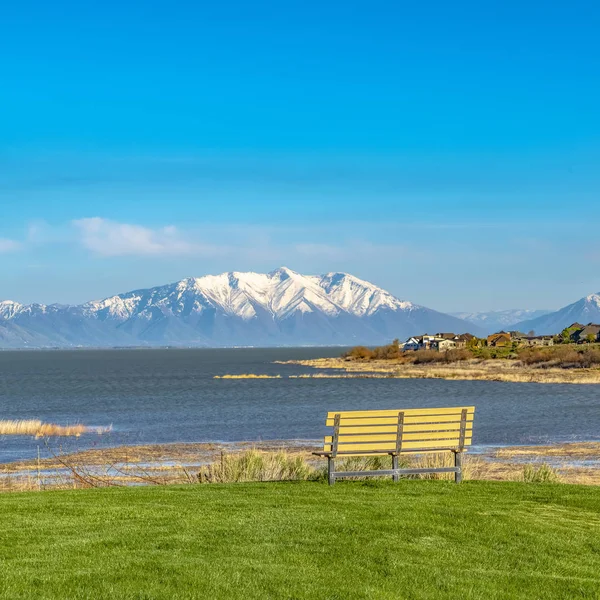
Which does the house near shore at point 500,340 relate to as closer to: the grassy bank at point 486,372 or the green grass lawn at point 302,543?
the grassy bank at point 486,372

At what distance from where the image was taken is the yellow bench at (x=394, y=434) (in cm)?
1483

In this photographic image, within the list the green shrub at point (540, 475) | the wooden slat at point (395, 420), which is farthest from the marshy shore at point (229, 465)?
the wooden slat at point (395, 420)

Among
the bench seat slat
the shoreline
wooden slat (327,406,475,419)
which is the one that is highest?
wooden slat (327,406,475,419)

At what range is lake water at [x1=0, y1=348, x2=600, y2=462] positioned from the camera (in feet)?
136

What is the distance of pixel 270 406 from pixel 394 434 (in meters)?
48.0

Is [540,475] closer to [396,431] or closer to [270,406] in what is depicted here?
[396,431]

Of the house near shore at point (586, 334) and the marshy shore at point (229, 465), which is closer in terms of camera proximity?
the marshy shore at point (229, 465)

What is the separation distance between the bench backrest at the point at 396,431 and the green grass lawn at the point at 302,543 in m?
0.85

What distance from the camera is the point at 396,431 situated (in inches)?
598

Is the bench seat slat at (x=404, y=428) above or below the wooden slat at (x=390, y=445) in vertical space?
above

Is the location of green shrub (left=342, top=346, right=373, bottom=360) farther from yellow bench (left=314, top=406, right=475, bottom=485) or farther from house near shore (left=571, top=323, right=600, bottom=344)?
yellow bench (left=314, top=406, right=475, bottom=485)

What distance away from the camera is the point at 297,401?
67.9 m

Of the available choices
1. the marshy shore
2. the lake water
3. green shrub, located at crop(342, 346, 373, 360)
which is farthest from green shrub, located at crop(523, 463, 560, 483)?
green shrub, located at crop(342, 346, 373, 360)

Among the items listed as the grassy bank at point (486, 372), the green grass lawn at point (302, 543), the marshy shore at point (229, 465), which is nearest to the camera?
the green grass lawn at point (302, 543)
